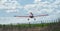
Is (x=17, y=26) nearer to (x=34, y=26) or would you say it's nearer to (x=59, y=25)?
(x=34, y=26)

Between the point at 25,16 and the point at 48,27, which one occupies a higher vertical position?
the point at 25,16

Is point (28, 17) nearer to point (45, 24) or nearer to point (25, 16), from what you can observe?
point (25, 16)

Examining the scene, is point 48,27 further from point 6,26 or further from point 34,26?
point 6,26

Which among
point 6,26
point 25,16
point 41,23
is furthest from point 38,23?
point 6,26

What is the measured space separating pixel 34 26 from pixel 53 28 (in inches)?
28.1

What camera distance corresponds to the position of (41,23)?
6230 mm

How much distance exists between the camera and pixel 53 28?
246 inches

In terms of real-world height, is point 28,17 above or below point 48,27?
above

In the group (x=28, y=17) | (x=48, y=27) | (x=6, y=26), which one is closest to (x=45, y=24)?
(x=48, y=27)

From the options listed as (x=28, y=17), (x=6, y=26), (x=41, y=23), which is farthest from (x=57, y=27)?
(x=6, y=26)

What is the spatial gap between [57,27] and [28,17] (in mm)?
1152

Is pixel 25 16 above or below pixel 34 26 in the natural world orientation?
above

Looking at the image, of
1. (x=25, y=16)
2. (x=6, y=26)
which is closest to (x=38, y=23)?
(x=25, y=16)

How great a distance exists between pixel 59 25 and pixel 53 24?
230mm
